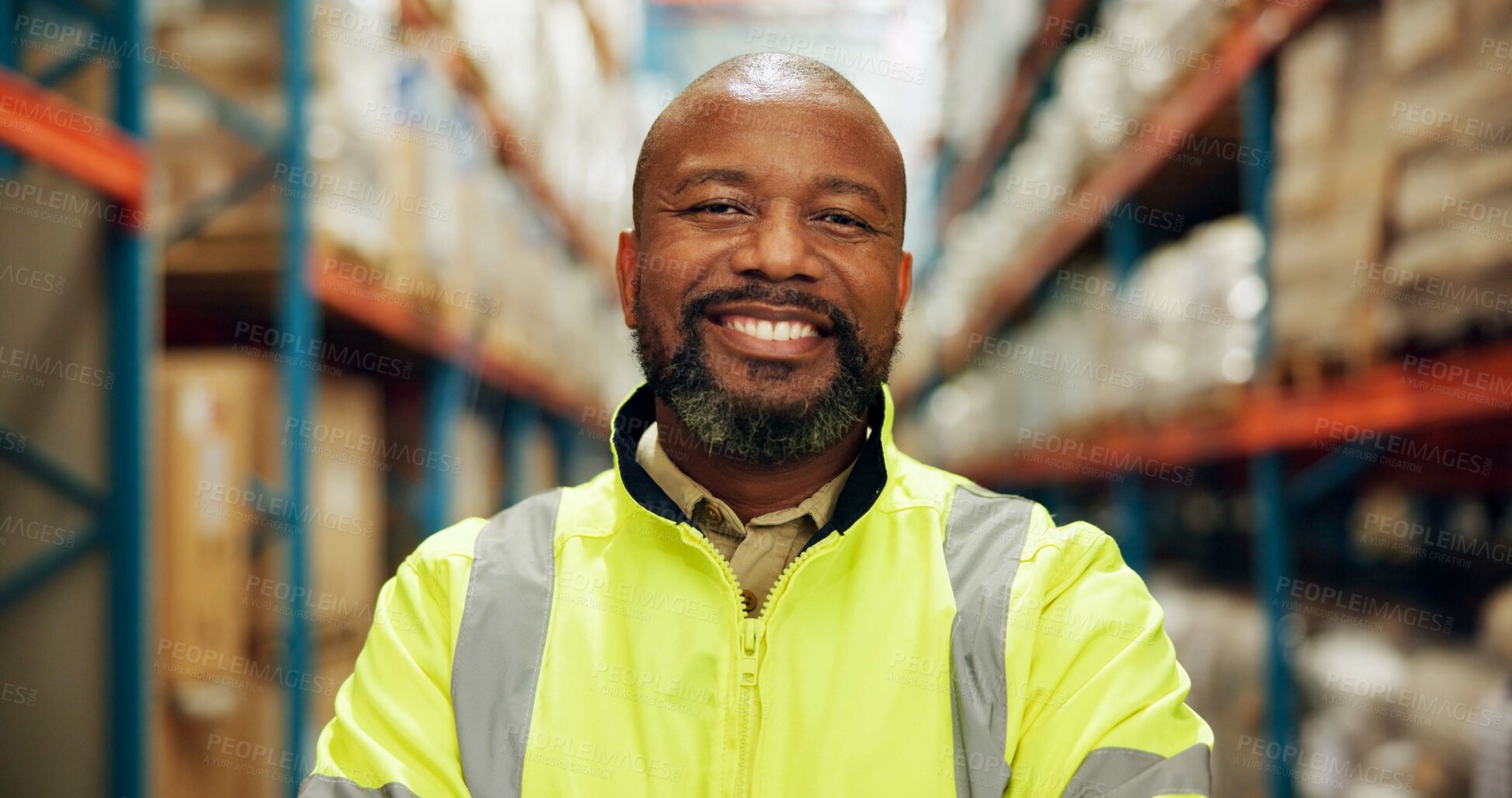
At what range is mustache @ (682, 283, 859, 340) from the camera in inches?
54.6

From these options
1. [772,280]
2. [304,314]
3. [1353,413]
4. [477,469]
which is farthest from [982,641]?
[477,469]

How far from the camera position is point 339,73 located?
3.79 m

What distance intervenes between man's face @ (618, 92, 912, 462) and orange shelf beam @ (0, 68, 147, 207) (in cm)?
140

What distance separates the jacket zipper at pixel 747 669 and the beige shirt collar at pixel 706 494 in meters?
0.14

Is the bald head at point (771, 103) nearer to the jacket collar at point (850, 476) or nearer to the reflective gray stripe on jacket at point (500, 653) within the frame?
the jacket collar at point (850, 476)

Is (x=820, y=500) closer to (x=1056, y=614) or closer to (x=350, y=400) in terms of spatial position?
(x=1056, y=614)

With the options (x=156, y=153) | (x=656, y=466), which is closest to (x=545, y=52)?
(x=156, y=153)

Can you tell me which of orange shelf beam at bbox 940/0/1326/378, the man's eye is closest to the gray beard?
the man's eye

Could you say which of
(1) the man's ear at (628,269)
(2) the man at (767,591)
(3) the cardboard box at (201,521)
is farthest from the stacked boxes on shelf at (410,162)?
(2) the man at (767,591)

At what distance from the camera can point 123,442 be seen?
248 centimetres

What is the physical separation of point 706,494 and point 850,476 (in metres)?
0.19

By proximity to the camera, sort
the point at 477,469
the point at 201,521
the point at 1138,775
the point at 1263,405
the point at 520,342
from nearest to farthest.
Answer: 1. the point at 1138,775
2. the point at 1263,405
3. the point at 201,521
4. the point at 520,342
5. the point at 477,469

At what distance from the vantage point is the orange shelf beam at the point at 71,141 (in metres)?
2.08

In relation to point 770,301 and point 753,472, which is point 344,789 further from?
point 770,301
